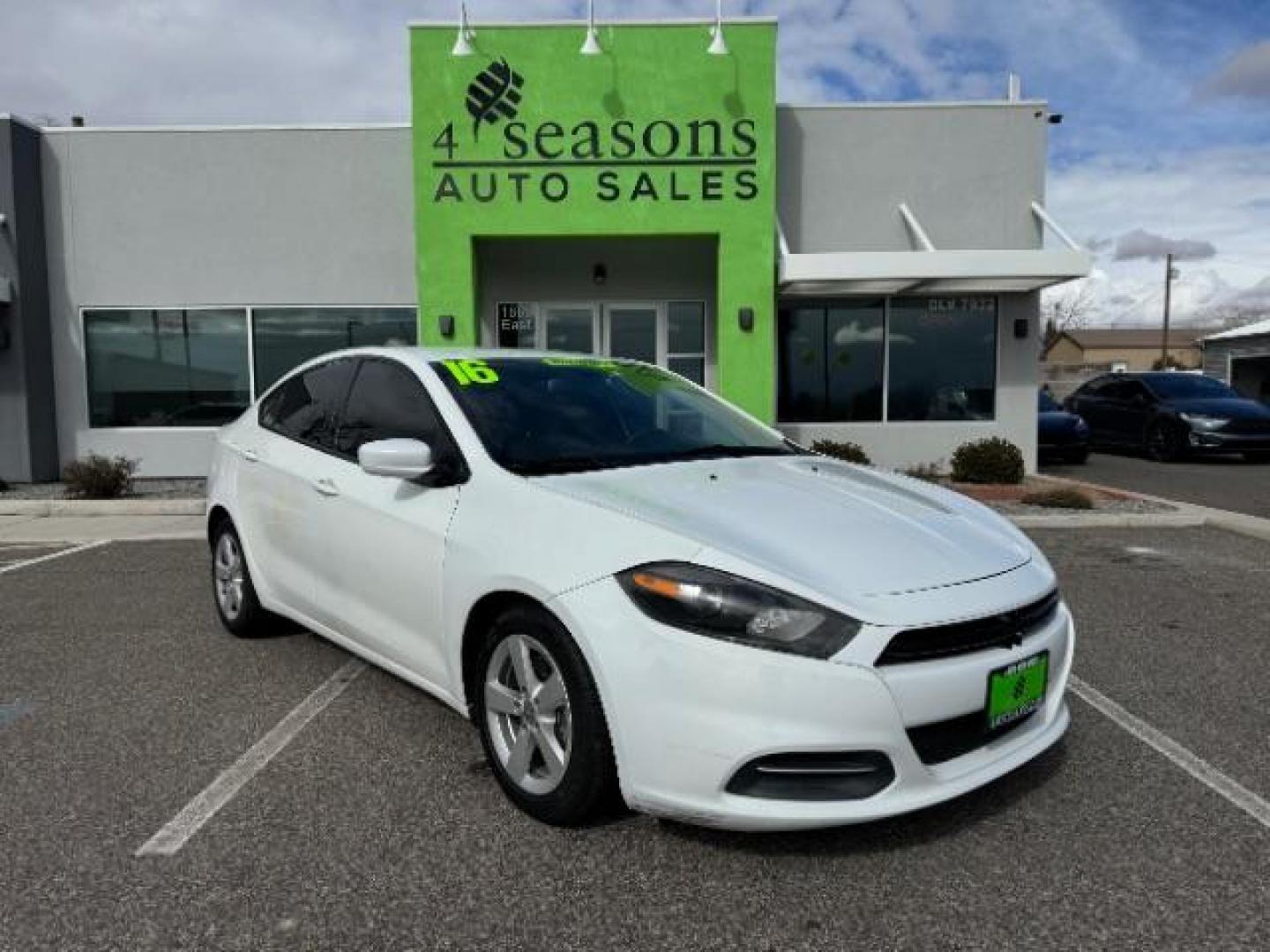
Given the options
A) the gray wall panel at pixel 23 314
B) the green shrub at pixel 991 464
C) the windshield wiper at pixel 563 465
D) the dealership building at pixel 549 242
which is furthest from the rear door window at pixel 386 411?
the gray wall panel at pixel 23 314

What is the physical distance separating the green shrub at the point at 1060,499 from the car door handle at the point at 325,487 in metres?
8.02

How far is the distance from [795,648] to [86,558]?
7196 mm

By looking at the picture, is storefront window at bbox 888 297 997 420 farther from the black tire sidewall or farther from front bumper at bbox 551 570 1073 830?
front bumper at bbox 551 570 1073 830

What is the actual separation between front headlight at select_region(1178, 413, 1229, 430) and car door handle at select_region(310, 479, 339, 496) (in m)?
15.9

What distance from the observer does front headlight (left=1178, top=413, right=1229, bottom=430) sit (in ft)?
51.0

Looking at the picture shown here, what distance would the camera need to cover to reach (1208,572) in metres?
6.87

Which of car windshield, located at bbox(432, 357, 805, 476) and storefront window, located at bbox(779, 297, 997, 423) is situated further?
storefront window, located at bbox(779, 297, 997, 423)

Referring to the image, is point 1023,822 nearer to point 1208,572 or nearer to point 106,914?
point 106,914

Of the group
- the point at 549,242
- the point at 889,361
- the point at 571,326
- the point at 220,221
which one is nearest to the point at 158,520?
the point at 220,221

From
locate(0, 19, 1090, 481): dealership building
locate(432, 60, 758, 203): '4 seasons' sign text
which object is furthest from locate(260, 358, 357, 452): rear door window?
locate(432, 60, 758, 203): '4 seasons' sign text

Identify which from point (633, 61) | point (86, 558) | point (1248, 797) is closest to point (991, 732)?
point (1248, 797)

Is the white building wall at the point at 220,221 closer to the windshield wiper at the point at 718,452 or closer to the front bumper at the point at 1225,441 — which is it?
the windshield wiper at the point at 718,452

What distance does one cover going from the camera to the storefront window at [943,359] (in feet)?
41.8

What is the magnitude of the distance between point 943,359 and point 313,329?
8.58m
